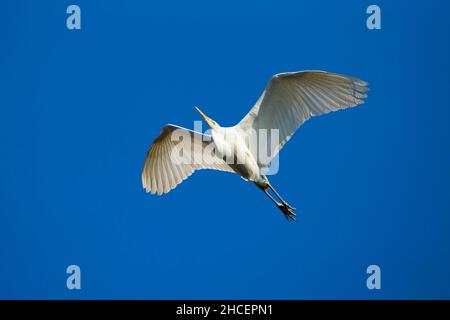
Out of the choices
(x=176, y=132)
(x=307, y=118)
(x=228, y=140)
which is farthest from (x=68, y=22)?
(x=307, y=118)

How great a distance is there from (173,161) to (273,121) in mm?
2049

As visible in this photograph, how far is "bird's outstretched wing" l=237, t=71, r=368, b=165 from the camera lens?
1132 centimetres

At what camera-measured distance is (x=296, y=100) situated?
11656 millimetres

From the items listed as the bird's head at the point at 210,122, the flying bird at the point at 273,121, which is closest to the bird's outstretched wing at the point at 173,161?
the flying bird at the point at 273,121

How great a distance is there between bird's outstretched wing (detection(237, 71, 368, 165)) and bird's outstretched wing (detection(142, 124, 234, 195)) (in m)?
1.01

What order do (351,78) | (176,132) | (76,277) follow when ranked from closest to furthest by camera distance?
(351,78) < (176,132) < (76,277)

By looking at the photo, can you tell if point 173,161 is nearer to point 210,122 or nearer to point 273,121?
point 210,122

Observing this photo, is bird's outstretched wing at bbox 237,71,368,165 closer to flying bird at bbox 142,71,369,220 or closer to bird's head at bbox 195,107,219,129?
flying bird at bbox 142,71,369,220

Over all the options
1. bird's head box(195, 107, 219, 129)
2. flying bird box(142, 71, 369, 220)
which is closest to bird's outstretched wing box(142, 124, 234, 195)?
flying bird box(142, 71, 369, 220)

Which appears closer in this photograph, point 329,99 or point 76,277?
point 329,99

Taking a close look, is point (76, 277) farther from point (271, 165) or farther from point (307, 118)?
point (307, 118)

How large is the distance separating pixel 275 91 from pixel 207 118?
→ 1162mm

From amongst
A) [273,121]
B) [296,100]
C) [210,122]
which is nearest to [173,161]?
[210,122]

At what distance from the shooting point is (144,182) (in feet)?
41.9
